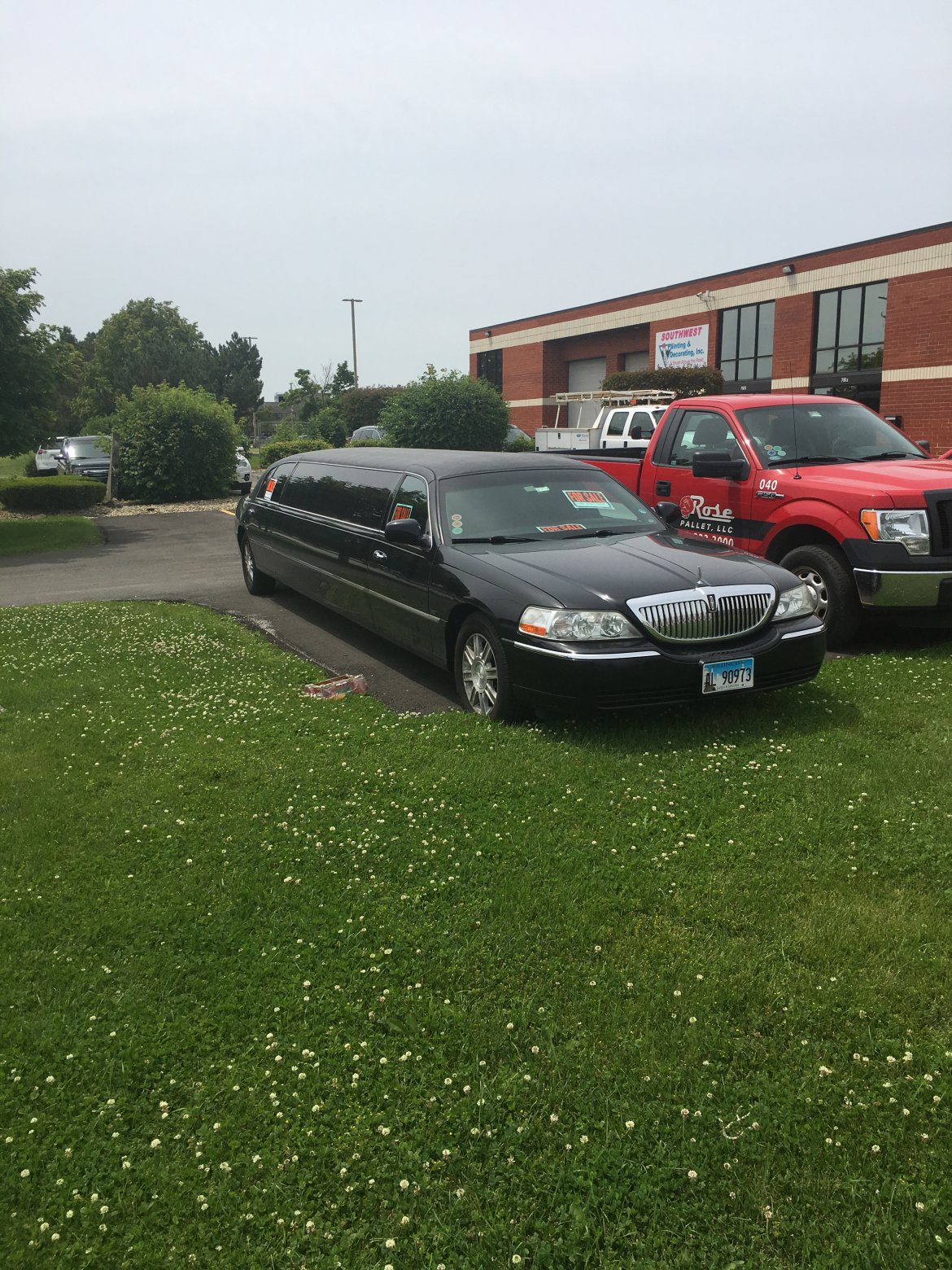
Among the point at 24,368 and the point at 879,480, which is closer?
the point at 879,480

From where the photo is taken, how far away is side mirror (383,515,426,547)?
23.2 ft

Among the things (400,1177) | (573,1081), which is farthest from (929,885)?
(400,1177)

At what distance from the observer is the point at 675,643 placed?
5793 millimetres

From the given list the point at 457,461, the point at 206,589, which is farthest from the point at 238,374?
the point at 457,461

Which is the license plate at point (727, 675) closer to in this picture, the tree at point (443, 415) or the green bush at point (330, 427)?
the tree at point (443, 415)

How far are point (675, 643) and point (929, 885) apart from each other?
6.73 ft

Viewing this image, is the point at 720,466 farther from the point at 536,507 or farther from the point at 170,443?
the point at 170,443

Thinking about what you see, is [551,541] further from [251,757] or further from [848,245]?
[848,245]

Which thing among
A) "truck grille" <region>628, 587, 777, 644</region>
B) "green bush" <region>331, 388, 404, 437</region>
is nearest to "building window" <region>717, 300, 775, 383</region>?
"green bush" <region>331, 388, 404, 437</region>

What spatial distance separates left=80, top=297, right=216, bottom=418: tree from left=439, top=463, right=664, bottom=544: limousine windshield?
50.9 m

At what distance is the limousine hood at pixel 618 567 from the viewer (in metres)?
5.89

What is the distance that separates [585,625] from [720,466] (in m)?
3.43

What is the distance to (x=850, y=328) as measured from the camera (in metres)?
34.3

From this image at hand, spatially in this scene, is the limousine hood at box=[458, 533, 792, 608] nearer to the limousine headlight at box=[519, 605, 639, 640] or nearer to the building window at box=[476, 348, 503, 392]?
the limousine headlight at box=[519, 605, 639, 640]
